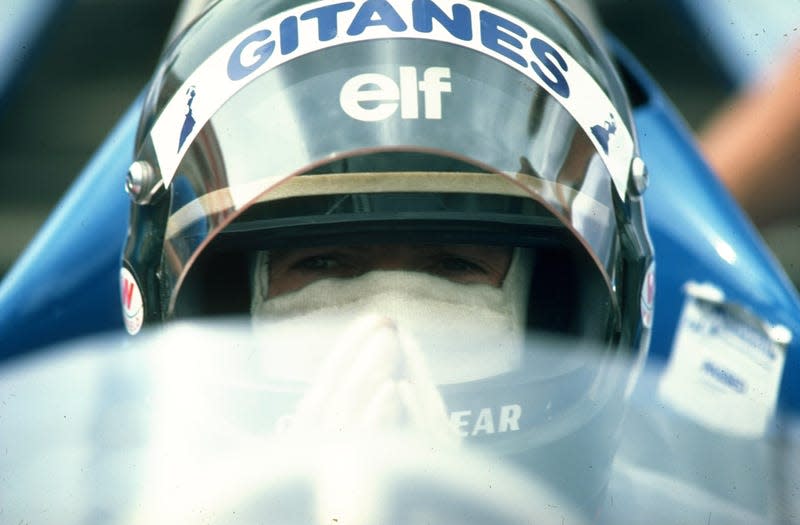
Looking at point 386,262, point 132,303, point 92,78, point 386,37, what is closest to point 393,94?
point 386,37

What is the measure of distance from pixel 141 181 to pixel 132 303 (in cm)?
13

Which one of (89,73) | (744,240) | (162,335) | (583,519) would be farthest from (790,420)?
(89,73)

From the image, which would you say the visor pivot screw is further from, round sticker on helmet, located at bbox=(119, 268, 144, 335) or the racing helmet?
round sticker on helmet, located at bbox=(119, 268, 144, 335)

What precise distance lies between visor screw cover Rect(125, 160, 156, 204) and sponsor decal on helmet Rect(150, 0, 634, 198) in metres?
0.02

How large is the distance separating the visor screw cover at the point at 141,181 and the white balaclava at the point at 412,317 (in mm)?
141

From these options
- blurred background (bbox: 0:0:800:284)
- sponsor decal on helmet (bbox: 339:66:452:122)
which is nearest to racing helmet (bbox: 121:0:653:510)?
sponsor decal on helmet (bbox: 339:66:452:122)

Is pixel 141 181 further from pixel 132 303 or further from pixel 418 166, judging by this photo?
pixel 418 166

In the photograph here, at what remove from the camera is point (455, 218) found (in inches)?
48.4

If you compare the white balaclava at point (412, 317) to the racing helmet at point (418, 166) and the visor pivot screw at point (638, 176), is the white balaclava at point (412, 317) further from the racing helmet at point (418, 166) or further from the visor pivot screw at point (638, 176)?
the visor pivot screw at point (638, 176)

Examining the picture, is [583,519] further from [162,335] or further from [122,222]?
[122,222]

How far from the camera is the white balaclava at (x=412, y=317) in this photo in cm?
114

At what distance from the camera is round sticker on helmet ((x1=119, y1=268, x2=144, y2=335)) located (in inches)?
49.8

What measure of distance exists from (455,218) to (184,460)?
363 mm

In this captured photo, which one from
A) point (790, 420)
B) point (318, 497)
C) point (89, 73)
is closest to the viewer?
point (318, 497)
